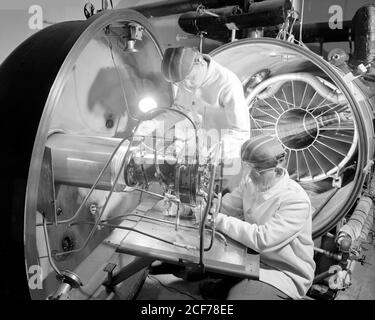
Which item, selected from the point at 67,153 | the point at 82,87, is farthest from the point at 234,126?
the point at 67,153

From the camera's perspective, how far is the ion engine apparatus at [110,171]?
821 millimetres

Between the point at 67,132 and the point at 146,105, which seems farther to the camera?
the point at 146,105

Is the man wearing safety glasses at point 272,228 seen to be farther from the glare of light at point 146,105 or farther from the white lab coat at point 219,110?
the glare of light at point 146,105

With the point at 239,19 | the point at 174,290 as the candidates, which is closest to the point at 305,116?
the point at 239,19

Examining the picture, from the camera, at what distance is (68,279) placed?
99 centimetres

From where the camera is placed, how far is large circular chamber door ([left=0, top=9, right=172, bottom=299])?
31.5 inches

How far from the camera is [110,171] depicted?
1.16 metres

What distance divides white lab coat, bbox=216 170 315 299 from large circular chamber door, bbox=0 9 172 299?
60 centimetres

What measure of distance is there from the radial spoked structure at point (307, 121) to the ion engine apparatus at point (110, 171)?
1.10 ft

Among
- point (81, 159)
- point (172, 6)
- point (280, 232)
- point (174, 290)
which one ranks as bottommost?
point (174, 290)

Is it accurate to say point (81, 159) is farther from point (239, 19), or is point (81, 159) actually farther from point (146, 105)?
point (239, 19)

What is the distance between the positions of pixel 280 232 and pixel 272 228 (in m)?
0.04

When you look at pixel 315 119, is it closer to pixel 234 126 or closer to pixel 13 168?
pixel 234 126
